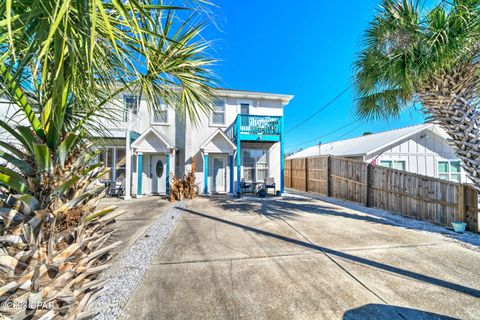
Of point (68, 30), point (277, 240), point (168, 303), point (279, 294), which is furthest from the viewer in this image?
point (277, 240)

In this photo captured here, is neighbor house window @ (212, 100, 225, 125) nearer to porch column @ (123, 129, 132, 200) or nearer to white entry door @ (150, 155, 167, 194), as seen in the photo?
white entry door @ (150, 155, 167, 194)

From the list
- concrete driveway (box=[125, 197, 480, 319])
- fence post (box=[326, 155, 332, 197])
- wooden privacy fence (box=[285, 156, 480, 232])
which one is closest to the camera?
concrete driveway (box=[125, 197, 480, 319])

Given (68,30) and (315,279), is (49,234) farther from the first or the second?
(315,279)

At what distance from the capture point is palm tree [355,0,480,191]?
3.67 meters

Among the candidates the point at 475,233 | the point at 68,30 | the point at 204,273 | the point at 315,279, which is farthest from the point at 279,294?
the point at 475,233

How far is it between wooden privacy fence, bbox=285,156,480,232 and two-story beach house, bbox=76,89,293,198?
9.76 ft

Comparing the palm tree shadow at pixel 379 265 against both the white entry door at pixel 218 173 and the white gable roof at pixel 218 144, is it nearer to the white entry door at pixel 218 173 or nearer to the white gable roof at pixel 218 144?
the white gable roof at pixel 218 144

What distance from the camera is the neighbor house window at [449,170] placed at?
10577mm

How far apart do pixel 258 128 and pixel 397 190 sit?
665 cm

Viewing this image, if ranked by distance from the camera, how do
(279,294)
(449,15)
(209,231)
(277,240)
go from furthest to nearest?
(209,231), (277,240), (449,15), (279,294)

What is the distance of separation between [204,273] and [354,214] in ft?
20.0

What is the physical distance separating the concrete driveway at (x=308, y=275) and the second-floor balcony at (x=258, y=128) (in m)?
5.81

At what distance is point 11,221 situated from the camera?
4.50 ft

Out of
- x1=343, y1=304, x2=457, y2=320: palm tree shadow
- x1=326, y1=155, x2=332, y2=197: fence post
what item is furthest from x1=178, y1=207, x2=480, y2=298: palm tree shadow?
x1=326, y1=155, x2=332, y2=197: fence post
